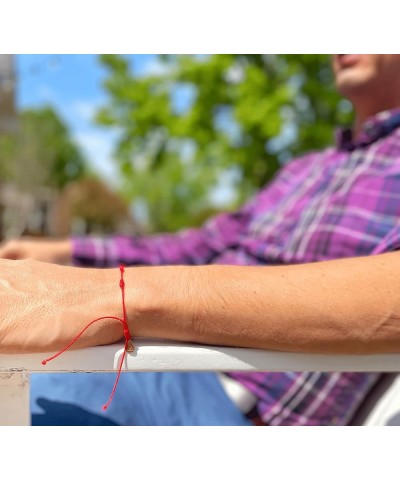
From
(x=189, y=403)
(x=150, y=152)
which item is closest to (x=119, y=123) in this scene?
(x=150, y=152)

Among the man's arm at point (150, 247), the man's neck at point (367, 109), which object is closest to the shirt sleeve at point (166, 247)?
the man's arm at point (150, 247)

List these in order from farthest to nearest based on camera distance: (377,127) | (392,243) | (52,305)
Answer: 1. (377,127)
2. (392,243)
3. (52,305)

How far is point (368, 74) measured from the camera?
1.62m

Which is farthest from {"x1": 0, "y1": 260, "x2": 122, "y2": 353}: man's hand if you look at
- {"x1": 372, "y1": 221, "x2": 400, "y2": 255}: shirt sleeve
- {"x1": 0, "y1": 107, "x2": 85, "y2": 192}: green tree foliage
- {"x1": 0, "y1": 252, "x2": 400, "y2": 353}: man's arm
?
{"x1": 0, "y1": 107, "x2": 85, "y2": 192}: green tree foliage

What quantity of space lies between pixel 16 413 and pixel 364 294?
559 millimetres

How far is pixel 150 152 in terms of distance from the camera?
11867 millimetres

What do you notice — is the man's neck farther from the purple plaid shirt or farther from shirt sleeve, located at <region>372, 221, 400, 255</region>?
shirt sleeve, located at <region>372, 221, 400, 255</region>

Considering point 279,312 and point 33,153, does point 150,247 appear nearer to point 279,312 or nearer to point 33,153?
point 279,312

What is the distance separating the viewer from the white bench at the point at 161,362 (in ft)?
2.96

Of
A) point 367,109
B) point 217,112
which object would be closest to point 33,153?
point 217,112

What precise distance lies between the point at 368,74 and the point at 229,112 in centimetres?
913

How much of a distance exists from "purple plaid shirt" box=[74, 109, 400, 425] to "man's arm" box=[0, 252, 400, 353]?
210 mm

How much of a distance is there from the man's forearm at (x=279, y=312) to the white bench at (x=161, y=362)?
0.02m

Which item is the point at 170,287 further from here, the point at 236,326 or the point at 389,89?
the point at 389,89
